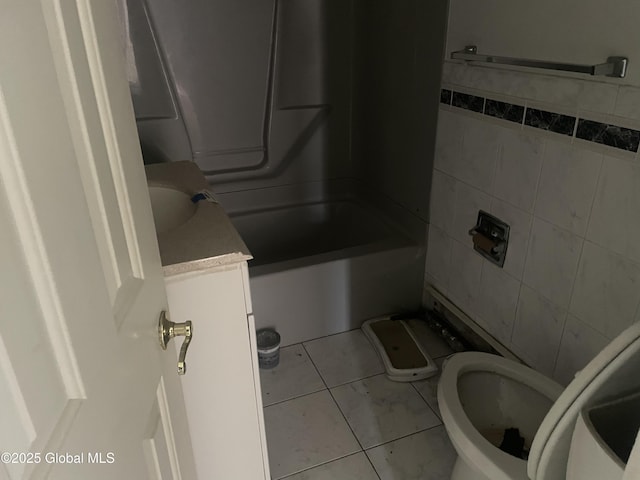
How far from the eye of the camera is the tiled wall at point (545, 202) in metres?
1.33

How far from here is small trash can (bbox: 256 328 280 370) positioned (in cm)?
200

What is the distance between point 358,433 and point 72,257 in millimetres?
1422

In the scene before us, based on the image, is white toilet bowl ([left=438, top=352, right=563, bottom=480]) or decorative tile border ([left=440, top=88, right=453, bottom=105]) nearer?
white toilet bowl ([left=438, top=352, right=563, bottom=480])

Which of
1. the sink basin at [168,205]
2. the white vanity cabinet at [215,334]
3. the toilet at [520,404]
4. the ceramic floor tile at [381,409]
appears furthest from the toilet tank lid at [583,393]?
the sink basin at [168,205]

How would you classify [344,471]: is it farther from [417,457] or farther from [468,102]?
[468,102]

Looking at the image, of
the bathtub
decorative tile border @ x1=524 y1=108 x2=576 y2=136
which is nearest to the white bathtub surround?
the bathtub

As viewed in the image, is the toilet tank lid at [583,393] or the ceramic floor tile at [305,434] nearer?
the toilet tank lid at [583,393]

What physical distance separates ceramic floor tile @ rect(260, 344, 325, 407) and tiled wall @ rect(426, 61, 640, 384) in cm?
67

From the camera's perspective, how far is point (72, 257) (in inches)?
20.7

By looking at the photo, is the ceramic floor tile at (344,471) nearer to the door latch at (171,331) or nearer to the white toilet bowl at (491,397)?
the white toilet bowl at (491,397)

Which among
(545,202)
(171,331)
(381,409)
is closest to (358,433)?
(381,409)

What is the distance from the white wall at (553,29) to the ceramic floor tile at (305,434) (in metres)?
1.32

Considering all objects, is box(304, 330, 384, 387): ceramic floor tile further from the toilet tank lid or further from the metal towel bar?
the metal towel bar

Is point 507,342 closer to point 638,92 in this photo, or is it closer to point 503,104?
point 503,104
